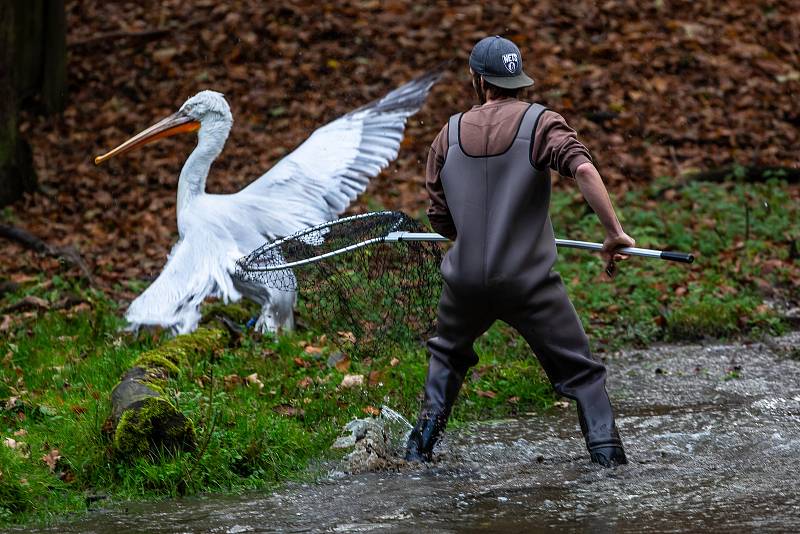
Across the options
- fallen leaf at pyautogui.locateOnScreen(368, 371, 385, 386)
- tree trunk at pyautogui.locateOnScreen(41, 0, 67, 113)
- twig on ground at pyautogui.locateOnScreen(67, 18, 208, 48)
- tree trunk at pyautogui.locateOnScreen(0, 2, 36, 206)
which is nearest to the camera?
fallen leaf at pyautogui.locateOnScreen(368, 371, 385, 386)

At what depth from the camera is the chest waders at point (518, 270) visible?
5.24 meters

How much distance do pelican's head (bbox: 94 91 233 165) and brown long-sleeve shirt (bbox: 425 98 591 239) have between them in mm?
3863

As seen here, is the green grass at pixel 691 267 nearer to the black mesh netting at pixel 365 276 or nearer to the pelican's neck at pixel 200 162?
the black mesh netting at pixel 365 276

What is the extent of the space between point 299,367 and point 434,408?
223cm

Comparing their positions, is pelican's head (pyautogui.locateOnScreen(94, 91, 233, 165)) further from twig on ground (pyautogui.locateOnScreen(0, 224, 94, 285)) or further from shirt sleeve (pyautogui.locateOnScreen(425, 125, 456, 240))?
shirt sleeve (pyautogui.locateOnScreen(425, 125, 456, 240))

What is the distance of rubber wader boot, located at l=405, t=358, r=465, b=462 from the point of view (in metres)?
5.59

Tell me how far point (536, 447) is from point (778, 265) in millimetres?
4634

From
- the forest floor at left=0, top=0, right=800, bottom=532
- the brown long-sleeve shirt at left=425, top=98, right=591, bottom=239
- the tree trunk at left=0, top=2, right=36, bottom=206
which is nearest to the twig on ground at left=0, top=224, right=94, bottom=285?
the forest floor at left=0, top=0, right=800, bottom=532

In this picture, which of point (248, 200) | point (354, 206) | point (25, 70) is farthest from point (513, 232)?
point (25, 70)

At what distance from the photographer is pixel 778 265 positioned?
32.1 ft

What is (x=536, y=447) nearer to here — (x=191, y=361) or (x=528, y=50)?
(x=191, y=361)

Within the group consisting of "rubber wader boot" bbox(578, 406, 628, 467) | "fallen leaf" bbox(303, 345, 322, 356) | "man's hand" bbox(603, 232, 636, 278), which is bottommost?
"fallen leaf" bbox(303, 345, 322, 356)

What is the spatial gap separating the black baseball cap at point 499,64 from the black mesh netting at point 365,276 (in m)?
1.37

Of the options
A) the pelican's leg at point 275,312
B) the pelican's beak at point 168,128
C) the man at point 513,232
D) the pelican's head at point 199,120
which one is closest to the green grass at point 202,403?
the pelican's leg at point 275,312
